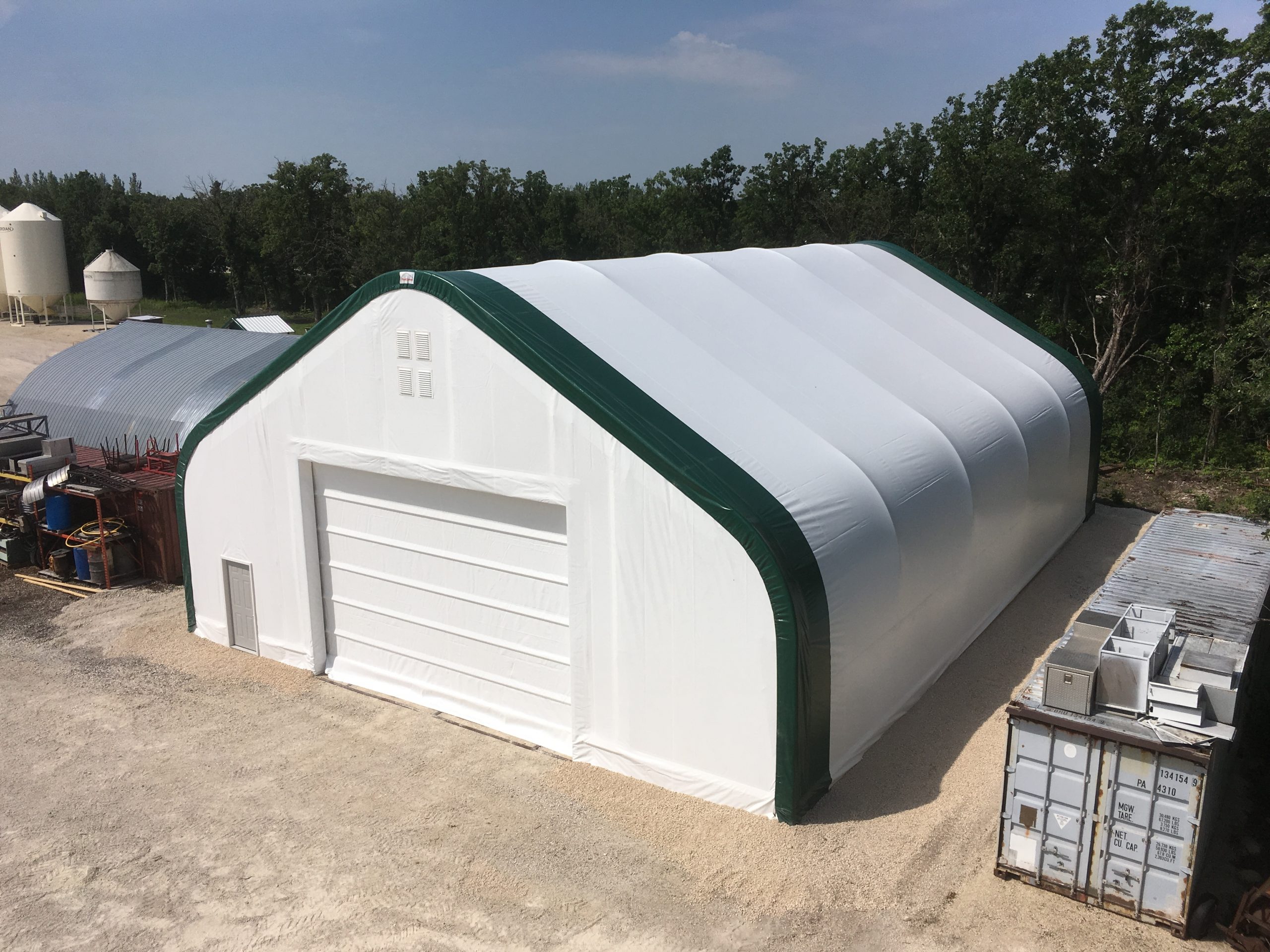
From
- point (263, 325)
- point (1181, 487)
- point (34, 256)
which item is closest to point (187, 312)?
point (34, 256)

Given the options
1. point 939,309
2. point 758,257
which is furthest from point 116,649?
point 939,309

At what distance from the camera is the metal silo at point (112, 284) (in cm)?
4981

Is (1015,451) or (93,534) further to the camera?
(93,534)

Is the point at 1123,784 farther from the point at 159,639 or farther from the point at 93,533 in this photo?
the point at 93,533

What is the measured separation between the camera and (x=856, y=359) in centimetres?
1517

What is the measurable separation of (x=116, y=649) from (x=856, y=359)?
12022 millimetres

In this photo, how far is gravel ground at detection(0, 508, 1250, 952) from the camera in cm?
890

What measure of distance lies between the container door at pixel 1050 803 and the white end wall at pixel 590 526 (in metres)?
2.29

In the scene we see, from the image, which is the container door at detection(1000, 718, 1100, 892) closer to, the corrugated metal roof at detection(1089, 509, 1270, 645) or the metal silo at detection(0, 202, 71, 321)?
the corrugated metal roof at detection(1089, 509, 1270, 645)

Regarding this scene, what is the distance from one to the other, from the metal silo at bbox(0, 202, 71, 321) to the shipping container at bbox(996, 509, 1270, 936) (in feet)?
185

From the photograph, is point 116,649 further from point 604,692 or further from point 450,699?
point 604,692

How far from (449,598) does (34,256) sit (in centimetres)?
5030

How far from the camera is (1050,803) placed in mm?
9094

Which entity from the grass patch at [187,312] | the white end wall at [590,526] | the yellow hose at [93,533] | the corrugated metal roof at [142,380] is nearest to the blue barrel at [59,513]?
the yellow hose at [93,533]
